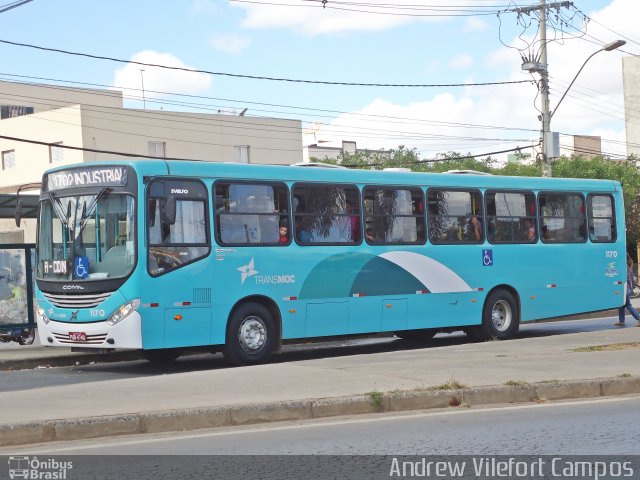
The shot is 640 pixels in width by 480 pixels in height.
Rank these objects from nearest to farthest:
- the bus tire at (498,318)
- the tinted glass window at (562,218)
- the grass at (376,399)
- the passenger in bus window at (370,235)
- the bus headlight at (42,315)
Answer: the grass at (376,399), the bus headlight at (42,315), the passenger in bus window at (370,235), the bus tire at (498,318), the tinted glass window at (562,218)

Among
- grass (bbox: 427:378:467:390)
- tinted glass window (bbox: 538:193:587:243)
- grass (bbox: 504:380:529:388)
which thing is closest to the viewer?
grass (bbox: 427:378:467:390)

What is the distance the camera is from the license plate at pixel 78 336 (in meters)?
15.5

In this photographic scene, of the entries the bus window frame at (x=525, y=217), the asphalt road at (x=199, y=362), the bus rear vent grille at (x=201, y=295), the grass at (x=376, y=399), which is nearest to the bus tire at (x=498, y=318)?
the asphalt road at (x=199, y=362)

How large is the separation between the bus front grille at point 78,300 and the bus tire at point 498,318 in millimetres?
8539

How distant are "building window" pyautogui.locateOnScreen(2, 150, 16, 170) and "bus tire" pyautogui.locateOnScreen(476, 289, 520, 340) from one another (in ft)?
139

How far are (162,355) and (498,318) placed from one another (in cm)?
737

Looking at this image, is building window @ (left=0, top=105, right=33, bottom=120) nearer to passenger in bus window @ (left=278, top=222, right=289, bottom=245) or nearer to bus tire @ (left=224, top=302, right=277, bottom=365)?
passenger in bus window @ (left=278, top=222, right=289, bottom=245)

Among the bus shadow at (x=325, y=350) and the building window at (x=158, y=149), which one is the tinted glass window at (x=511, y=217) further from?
the building window at (x=158, y=149)

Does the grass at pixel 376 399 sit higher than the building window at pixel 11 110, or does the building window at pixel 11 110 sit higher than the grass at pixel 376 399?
the building window at pixel 11 110

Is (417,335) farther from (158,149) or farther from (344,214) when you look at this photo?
(158,149)

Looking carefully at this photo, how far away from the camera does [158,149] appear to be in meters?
56.3

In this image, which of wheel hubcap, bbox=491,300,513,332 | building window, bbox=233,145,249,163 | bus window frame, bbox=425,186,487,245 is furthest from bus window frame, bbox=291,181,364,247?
building window, bbox=233,145,249,163

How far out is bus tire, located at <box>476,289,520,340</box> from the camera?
20.8 m

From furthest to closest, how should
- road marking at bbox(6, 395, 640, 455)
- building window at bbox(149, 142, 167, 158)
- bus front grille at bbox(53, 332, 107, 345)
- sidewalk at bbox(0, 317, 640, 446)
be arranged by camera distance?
building window at bbox(149, 142, 167, 158) < bus front grille at bbox(53, 332, 107, 345) < sidewalk at bbox(0, 317, 640, 446) < road marking at bbox(6, 395, 640, 455)
